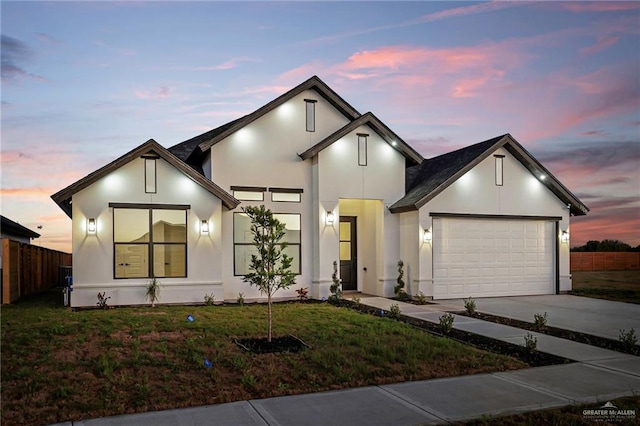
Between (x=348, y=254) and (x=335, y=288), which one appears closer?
(x=335, y=288)

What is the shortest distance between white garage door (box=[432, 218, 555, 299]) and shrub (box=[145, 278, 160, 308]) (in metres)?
8.44

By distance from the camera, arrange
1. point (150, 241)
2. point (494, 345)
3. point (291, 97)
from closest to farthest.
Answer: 1. point (494, 345)
2. point (150, 241)
3. point (291, 97)

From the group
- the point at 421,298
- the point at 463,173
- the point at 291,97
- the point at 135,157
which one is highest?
the point at 291,97

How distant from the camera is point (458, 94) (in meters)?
18.8

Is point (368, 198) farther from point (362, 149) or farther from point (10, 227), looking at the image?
point (10, 227)

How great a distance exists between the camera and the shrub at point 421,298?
49.6ft

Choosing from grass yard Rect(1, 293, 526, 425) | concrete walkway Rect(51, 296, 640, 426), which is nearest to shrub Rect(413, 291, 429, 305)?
grass yard Rect(1, 293, 526, 425)

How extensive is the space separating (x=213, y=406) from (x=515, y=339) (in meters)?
6.22

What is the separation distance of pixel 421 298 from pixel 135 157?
9.19 metres

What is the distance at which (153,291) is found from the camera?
536 inches

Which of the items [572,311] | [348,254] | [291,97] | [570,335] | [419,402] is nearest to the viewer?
[419,402]

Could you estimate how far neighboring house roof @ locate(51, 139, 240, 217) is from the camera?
42.9ft

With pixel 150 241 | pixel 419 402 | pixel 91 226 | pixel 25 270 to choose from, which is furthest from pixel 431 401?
pixel 25 270

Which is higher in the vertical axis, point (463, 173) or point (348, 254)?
point (463, 173)
